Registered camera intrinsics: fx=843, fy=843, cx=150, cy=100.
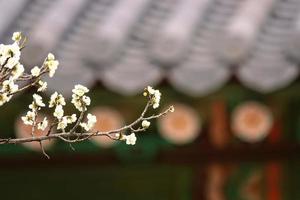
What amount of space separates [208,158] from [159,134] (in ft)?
1.07

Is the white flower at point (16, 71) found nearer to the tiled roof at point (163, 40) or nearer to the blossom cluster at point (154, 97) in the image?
the blossom cluster at point (154, 97)

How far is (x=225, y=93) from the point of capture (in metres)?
4.30

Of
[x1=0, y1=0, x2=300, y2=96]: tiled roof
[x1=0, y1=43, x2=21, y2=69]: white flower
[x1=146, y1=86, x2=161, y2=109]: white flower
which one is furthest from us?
[x1=0, y1=0, x2=300, y2=96]: tiled roof

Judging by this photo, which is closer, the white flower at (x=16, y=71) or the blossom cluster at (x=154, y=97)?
the white flower at (x=16, y=71)

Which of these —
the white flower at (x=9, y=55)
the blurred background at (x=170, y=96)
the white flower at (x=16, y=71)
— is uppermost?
the white flower at (x=9, y=55)

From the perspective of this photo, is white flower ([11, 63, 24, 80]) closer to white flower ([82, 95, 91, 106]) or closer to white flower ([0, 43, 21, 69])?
white flower ([0, 43, 21, 69])

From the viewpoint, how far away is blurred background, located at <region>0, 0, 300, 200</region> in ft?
13.9

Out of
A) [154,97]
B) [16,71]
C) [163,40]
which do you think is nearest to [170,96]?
[163,40]

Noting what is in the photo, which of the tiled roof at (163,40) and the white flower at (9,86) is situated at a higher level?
the white flower at (9,86)

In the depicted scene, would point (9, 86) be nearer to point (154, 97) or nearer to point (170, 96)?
point (154, 97)

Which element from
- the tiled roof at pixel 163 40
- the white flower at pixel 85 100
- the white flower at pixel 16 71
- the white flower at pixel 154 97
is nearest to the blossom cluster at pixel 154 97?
the white flower at pixel 154 97

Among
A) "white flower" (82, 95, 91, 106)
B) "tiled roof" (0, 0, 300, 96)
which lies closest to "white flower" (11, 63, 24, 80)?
"white flower" (82, 95, 91, 106)

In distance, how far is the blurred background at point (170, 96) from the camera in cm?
425

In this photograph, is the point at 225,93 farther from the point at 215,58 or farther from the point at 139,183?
the point at 139,183
